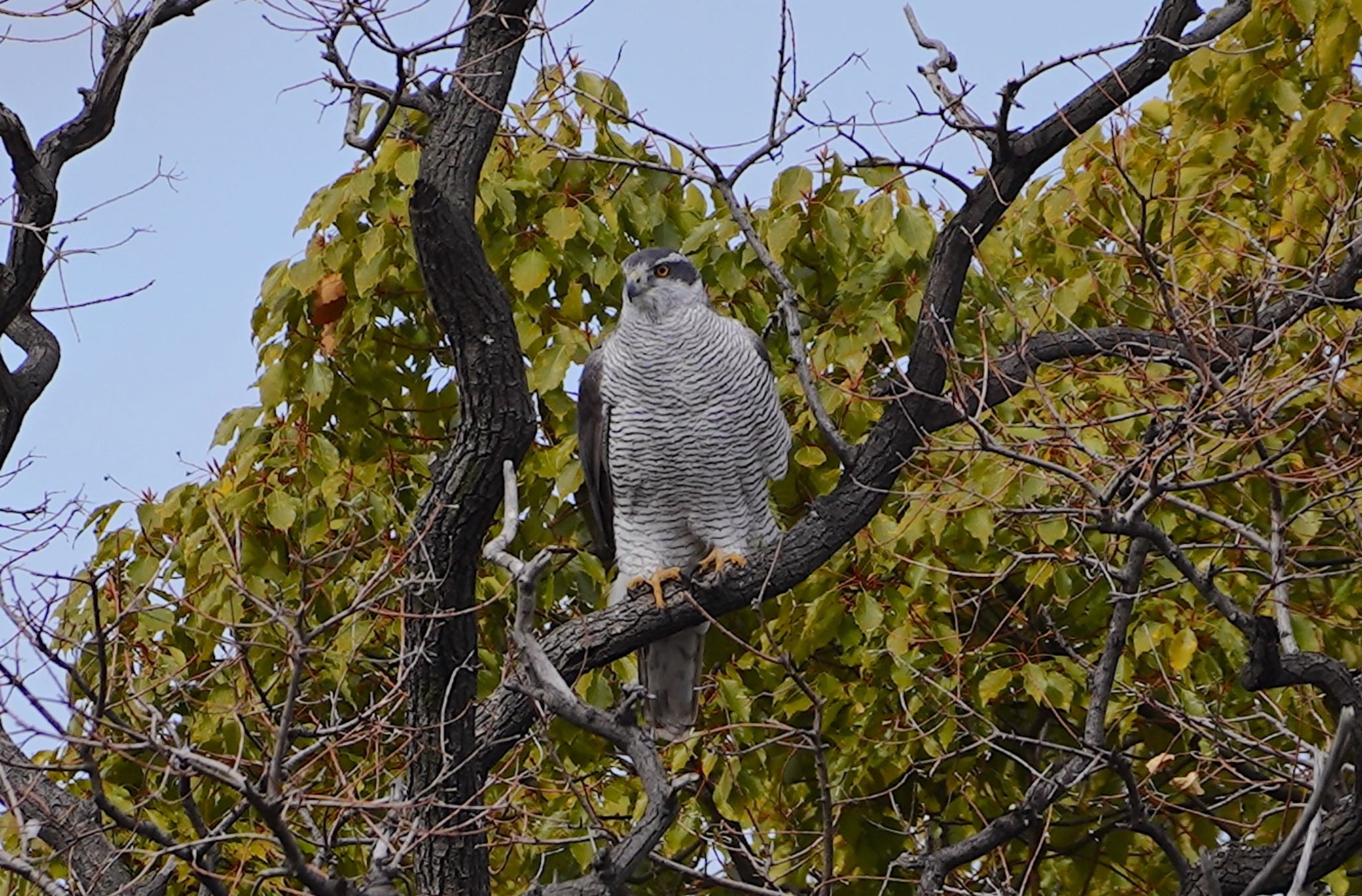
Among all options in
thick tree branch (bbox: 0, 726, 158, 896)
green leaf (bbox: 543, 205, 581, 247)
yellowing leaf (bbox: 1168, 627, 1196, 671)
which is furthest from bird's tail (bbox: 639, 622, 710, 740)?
thick tree branch (bbox: 0, 726, 158, 896)

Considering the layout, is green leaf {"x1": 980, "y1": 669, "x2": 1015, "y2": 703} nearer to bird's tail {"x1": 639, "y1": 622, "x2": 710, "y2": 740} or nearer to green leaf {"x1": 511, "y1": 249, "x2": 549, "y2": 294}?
bird's tail {"x1": 639, "y1": 622, "x2": 710, "y2": 740}

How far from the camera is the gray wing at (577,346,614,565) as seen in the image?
5672 mm

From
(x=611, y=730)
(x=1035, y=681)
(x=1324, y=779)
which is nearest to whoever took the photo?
(x=1324, y=779)

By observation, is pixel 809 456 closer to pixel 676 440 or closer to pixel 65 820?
pixel 676 440

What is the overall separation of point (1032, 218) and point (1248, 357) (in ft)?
12.7

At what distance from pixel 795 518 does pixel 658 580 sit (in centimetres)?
127

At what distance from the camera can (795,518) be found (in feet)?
21.0

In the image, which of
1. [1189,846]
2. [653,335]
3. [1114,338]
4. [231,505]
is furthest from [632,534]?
[1189,846]

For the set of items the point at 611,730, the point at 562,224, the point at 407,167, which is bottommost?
the point at 611,730

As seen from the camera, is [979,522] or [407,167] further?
[407,167]

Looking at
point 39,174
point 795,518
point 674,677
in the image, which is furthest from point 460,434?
point 795,518

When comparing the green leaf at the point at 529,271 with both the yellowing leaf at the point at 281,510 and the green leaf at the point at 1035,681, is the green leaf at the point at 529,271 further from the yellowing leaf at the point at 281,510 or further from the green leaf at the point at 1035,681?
the green leaf at the point at 1035,681

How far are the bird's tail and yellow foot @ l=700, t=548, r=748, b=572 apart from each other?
9.8 inches

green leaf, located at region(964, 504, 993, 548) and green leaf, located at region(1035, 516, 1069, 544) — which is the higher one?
green leaf, located at region(964, 504, 993, 548)
